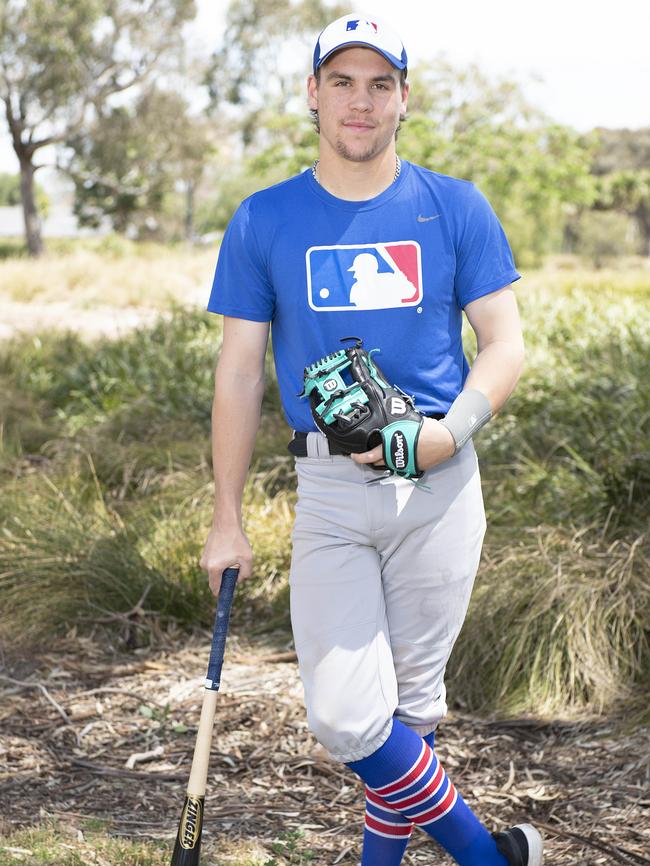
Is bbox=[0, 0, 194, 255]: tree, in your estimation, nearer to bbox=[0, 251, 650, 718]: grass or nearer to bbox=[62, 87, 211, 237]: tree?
bbox=[62, 87, 211, 237]: tree

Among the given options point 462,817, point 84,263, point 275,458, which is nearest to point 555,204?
point 84,263

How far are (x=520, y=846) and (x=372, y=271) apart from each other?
1.43m

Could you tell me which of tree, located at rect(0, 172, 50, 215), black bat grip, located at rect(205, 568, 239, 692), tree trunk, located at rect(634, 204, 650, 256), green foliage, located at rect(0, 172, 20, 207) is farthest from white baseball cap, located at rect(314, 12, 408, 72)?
green foliage, located at rect(0, 172, 20, 207)

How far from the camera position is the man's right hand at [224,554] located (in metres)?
2.74

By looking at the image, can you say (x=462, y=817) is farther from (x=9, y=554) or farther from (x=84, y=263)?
(x=84, y=263)

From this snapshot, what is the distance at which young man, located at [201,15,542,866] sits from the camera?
2576 millimetres

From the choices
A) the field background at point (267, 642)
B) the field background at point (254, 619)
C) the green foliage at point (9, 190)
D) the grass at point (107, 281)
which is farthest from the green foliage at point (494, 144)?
the green foliage at point (9, 190)

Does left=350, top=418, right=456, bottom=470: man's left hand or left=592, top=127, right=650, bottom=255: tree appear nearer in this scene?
left=350, top=418, right=456, bottom=470: man's left hand

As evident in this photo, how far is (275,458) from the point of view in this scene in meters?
6.40

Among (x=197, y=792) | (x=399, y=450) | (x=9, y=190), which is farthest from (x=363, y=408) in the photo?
(x=9, y=190)

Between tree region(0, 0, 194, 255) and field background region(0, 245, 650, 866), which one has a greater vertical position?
tree region(0, 0, 194, 255)

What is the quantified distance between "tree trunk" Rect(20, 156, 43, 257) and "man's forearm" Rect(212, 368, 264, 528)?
30.7 m

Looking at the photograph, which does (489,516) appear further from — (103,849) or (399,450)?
(399,450)

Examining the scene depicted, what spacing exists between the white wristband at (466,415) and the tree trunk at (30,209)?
3105cm
